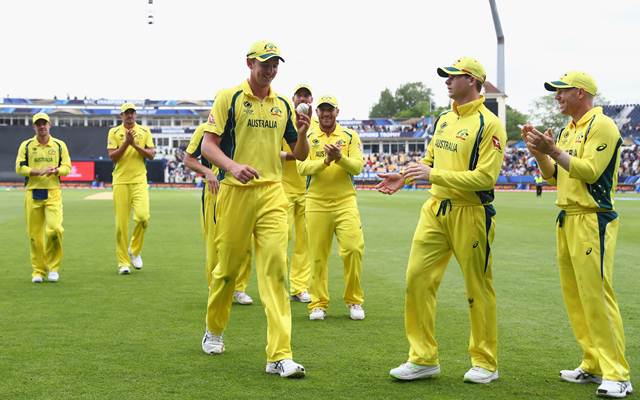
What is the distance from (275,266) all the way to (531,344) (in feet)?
8.53

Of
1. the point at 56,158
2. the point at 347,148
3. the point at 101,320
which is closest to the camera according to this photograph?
the point at 101,320

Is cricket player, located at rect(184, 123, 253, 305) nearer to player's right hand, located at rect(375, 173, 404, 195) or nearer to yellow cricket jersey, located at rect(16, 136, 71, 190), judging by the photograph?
player's right hand, located at rect(375, 173, 404, 195)

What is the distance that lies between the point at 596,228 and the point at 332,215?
3.70 metres

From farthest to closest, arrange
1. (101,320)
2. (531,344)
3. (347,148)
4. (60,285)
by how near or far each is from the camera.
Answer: (60,285) → (347,148) → (101,320) → (531,344)

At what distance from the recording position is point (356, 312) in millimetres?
9023

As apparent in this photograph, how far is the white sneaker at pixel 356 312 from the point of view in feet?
29.5

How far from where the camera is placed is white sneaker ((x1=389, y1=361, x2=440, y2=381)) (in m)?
6.38

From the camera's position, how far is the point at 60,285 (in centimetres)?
1158

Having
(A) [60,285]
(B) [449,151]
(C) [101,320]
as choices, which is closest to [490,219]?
(B) [449,151]

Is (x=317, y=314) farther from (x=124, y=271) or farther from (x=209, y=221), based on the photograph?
(x=124, y=271)

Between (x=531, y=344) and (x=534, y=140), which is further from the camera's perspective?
(x=531, y=344)

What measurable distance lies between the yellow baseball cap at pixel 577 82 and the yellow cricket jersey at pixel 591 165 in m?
0.17

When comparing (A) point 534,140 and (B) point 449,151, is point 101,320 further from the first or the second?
(A) point 534,140

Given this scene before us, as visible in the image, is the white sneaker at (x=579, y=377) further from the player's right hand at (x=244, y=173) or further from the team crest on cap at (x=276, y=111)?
the team crest on cap at (x=276, y=111)
